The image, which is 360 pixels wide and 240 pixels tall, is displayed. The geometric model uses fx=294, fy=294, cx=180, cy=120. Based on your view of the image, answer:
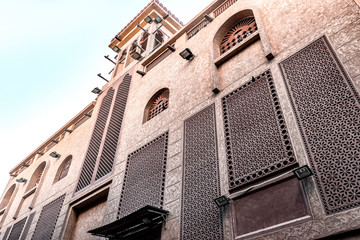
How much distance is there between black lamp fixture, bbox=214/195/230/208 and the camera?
391 cm

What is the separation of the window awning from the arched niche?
3143mm

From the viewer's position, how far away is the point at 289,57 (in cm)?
465

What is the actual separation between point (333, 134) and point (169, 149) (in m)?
3.02

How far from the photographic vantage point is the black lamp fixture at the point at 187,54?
6.86 metres

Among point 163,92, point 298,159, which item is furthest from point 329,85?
point 163,92

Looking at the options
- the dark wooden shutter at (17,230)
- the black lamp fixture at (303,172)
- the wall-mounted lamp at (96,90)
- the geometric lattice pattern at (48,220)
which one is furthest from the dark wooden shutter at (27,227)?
the black lamp fixture at (303,172)

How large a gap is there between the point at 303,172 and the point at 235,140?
1348 mm

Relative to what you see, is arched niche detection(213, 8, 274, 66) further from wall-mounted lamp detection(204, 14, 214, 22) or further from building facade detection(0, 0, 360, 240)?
wall-mounted lamp detection(204, 14, 214, 22)

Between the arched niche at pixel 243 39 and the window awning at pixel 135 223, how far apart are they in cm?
314

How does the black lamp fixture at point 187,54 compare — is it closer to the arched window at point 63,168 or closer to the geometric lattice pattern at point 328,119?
the geometric lattice pattern at point 328,119

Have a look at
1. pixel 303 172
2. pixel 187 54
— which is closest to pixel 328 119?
pixel 303 172

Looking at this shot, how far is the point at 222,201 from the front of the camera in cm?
393

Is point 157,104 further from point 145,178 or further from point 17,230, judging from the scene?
point 17,230

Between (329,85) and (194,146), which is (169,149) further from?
(329,85)
